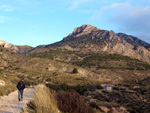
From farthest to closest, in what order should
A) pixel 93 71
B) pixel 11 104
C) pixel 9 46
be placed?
pixel 9 46 → pixel 93 71 → pixel 11 104

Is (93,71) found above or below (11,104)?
below

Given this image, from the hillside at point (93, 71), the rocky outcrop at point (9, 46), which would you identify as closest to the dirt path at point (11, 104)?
the hillside at point (93, 71)

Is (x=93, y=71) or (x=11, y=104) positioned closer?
(x=11, y=104)

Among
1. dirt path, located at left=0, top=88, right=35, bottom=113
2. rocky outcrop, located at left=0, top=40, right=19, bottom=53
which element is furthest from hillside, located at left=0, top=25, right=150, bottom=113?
rocky outcrop, located at left=0, top=40, right=19, bottom=53

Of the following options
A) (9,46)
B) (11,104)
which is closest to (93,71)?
(11,104)

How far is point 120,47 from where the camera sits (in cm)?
12269

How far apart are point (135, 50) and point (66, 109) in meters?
138

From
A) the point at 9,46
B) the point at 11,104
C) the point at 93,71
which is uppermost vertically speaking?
the point at 9,46

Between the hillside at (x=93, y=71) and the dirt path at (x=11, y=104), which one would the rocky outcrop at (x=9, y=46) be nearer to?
the hillside at (x=93, y=71)

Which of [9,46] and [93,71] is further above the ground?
[9,46]

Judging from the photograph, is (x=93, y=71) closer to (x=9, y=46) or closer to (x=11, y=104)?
(x=11, y=104)

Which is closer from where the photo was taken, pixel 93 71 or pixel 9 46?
pixel 93 71

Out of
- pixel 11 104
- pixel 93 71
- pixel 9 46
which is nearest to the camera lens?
pixel 11 104

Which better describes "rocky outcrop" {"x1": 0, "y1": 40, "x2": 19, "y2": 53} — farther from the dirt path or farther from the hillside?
the dirt path
